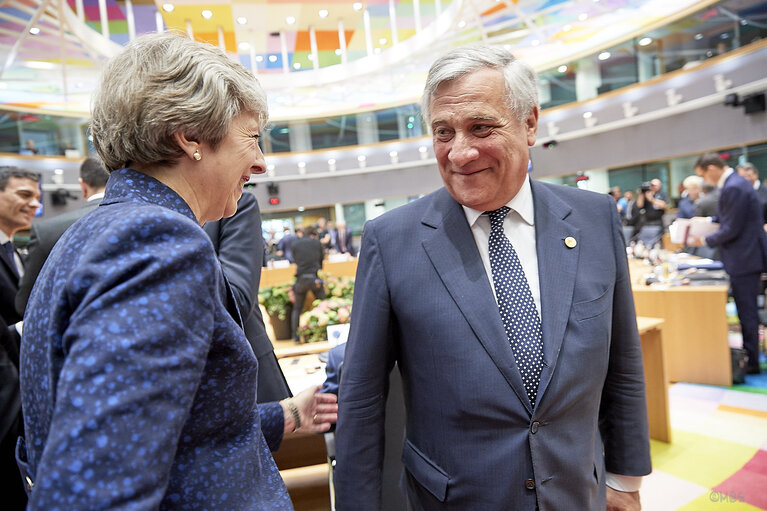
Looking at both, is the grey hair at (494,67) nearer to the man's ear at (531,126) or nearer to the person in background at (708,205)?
the man's ear at (531,126)

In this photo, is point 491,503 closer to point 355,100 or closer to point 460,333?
point 460,333

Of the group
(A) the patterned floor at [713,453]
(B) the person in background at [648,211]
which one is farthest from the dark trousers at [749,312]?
(B) the person in background at [648,211]

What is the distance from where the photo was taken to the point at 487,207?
52.9 inches

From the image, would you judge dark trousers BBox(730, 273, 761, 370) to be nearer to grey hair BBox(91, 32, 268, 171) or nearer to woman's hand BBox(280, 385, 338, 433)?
woman's hand BBox(280, 385, 338, 433)

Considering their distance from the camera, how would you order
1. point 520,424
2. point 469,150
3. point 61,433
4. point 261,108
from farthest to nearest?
point 469,150
point 520,424
point 261,108
point 61,433

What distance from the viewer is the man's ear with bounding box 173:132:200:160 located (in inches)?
33.5

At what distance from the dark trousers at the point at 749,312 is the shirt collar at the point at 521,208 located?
4.24 m

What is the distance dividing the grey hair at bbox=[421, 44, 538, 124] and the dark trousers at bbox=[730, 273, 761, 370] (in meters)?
4.32

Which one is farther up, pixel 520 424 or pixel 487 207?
pixel 487 207

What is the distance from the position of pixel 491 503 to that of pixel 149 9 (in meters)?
15.0

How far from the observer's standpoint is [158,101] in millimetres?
832

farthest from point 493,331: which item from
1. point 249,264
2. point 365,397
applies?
point 249,264

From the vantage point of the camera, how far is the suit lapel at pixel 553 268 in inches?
46.9

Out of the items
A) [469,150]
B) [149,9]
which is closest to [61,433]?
[469,150]
